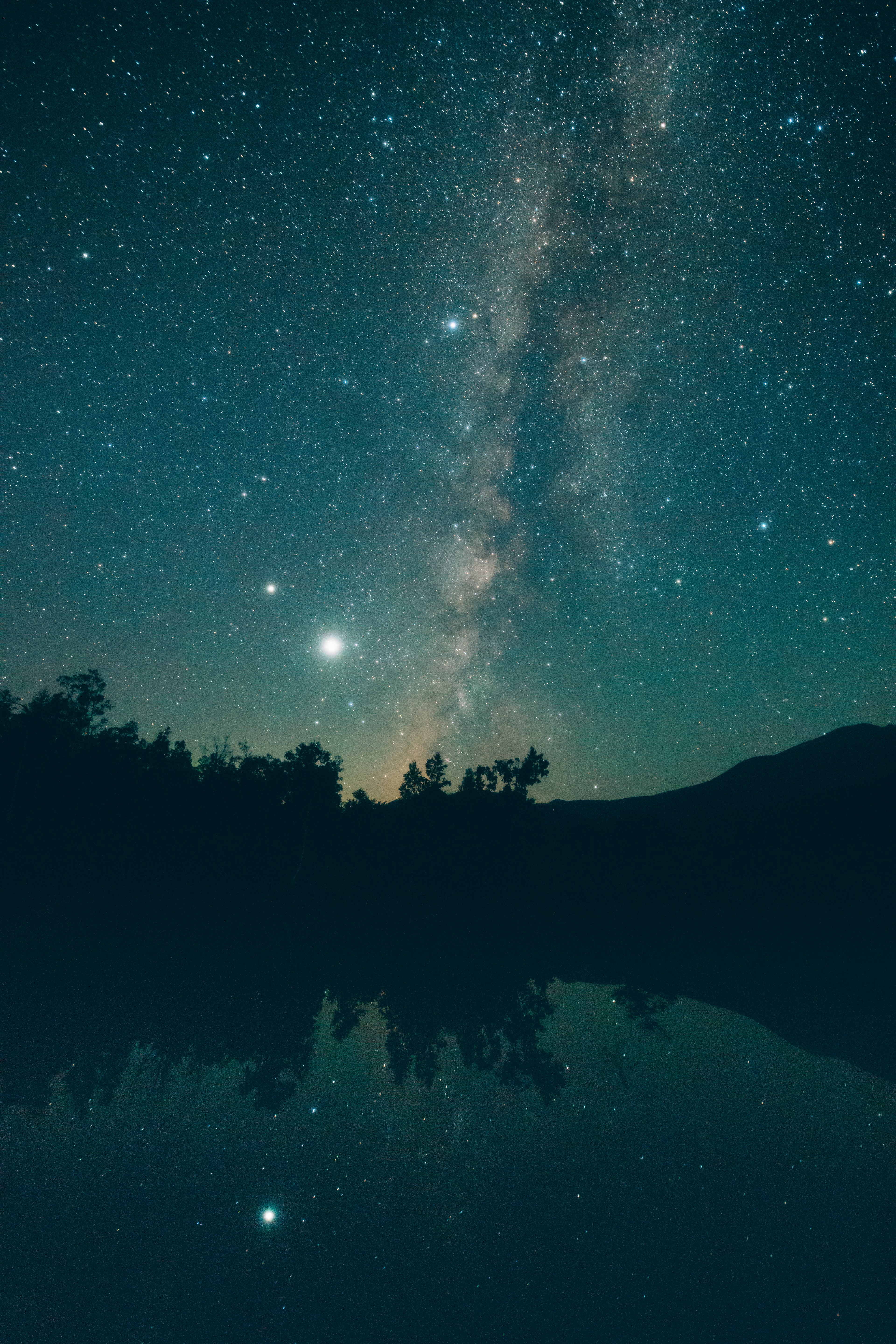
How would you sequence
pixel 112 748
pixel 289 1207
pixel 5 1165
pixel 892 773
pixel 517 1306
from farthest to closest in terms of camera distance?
1. pixel 892 773
2. pixel 112 748
3. pixel 5 1165
4. pixel 289 1207
5. pixel 517 1306

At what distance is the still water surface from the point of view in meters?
2.63

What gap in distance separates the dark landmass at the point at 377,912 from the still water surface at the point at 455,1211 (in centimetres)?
71

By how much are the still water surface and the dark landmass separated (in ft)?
2.33

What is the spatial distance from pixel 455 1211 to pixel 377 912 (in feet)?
58.0

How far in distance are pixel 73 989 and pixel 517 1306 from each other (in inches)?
328

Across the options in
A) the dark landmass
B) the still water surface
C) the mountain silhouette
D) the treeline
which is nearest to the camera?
the still water surface

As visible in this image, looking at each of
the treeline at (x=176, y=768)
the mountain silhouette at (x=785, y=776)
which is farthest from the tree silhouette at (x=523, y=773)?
the mountain silhouette at (x=785, y=776)

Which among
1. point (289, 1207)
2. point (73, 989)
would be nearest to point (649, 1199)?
point (289, 1207)

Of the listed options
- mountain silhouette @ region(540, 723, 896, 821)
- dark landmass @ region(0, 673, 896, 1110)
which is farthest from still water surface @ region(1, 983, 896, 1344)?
mountain silhouette @ region(540, 723, 896, 821)

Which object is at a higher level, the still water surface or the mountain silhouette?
the mountain silhouette

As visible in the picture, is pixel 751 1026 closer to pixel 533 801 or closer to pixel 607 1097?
pixel 607 1097

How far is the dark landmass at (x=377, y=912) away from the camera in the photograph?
247 inches

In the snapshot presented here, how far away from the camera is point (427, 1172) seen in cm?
371

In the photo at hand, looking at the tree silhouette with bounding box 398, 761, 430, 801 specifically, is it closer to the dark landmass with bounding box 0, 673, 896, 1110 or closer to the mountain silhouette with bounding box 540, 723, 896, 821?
the dark landmass with bounding box 0, 673, 896, 1110
